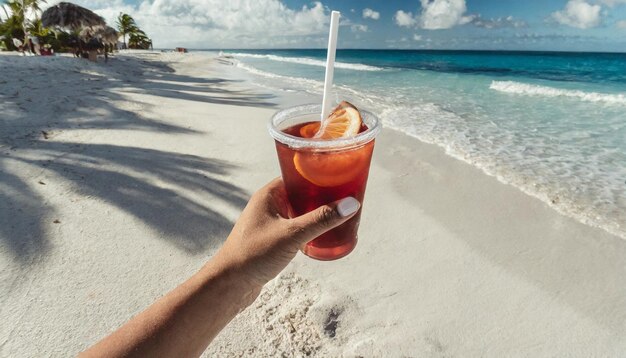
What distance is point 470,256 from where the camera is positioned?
276 centimetres

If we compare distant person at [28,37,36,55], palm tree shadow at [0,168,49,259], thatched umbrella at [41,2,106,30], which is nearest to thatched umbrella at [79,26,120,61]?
thatched umbrella at [41,2,106,30]

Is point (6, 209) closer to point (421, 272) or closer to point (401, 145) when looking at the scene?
point (421, 272)

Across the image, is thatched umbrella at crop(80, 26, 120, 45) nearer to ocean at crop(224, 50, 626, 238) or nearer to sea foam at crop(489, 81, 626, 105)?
ocean at crop(224, 50, 626, 238)

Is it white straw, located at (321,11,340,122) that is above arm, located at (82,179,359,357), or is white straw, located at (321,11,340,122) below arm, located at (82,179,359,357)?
above

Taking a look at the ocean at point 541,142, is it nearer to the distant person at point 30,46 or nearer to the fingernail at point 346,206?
the fingernail at point 346,206

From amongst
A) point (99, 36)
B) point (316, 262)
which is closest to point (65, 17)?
point (99, 36)

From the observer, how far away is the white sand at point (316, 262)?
6.62 ft

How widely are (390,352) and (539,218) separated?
2.39 m

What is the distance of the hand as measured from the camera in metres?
1.24

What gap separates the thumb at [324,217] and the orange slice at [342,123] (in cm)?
27

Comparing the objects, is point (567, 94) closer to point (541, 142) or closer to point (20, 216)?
point (541, 142)

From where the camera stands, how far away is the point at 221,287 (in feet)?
4.09

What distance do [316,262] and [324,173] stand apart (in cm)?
145

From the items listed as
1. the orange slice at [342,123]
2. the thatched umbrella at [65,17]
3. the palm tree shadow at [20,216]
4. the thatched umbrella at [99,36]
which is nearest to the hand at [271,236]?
the orange slice at [342,123]
